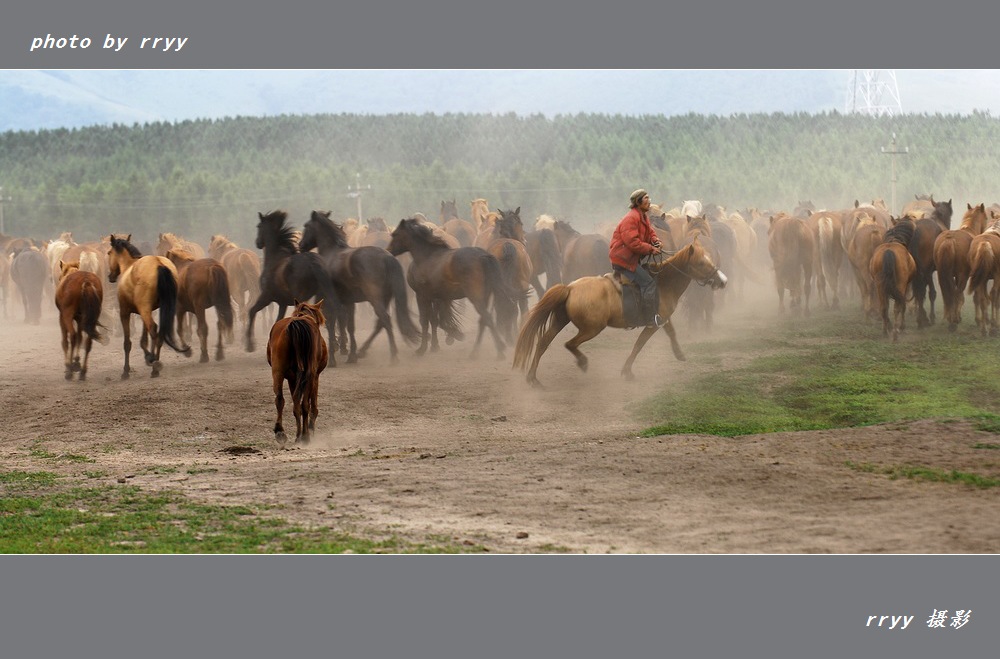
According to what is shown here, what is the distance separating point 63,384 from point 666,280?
367 inches

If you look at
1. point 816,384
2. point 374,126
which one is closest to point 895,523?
point 816,384

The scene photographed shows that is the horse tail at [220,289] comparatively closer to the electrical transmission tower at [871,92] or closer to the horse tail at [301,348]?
the horse tail at [301,348]

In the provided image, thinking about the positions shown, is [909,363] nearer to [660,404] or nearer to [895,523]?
[660,404]

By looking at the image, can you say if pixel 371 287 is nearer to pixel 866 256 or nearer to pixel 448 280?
pixel 448 280

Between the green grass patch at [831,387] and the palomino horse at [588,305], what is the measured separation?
141 cm

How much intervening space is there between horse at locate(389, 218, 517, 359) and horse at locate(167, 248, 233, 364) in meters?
2.91

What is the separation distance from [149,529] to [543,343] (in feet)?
26.1

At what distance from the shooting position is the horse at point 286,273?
1973cm

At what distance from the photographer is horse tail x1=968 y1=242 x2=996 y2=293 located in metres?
19.5

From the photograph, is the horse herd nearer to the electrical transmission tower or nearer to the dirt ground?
the dirt ground

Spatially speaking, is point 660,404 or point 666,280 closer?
point 660,404

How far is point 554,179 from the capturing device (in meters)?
67.9

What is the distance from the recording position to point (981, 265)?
64.2 ft

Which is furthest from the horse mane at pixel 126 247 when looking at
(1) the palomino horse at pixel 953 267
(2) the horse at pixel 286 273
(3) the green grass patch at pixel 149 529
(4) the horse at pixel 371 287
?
(1) the palomino horse at pixel 953 267
